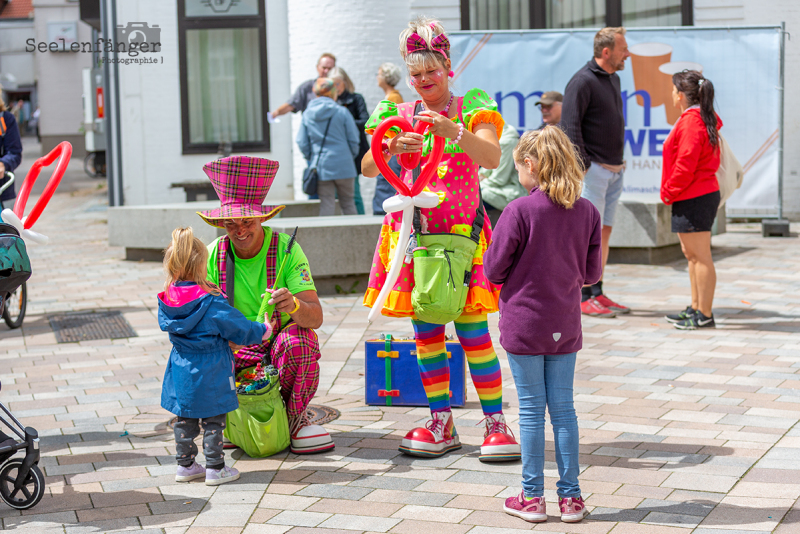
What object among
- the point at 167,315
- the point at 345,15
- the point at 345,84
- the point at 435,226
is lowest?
the point at 167,315

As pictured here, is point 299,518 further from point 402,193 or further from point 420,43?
point 420,43

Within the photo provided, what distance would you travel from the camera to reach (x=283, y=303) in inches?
163

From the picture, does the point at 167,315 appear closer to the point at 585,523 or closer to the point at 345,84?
the point at 585,523

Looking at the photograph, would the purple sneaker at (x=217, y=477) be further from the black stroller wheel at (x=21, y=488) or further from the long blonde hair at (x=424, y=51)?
the long blonde hair at (x=424, y=51)

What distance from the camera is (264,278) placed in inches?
175

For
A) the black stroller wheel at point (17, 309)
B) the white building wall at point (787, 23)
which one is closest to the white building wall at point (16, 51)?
the white building wall at point (787, 23)

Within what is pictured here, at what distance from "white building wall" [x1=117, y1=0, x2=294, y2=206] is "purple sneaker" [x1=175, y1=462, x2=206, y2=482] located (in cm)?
1033

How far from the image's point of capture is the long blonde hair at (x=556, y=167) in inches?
138

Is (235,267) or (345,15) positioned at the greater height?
(345,15)

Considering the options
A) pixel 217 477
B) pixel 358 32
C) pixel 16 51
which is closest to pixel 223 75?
pixel 358 32

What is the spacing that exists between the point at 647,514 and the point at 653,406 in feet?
5.00

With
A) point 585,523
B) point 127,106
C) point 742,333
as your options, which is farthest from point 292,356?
point 127,106

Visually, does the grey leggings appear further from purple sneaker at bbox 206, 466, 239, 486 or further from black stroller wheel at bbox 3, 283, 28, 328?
black stroller wheel at bbox 3, 283, 28, 328

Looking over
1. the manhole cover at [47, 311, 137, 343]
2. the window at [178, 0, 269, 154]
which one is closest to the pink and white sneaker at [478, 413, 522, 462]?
the manhole cover at [47, 311, 137, 343]
